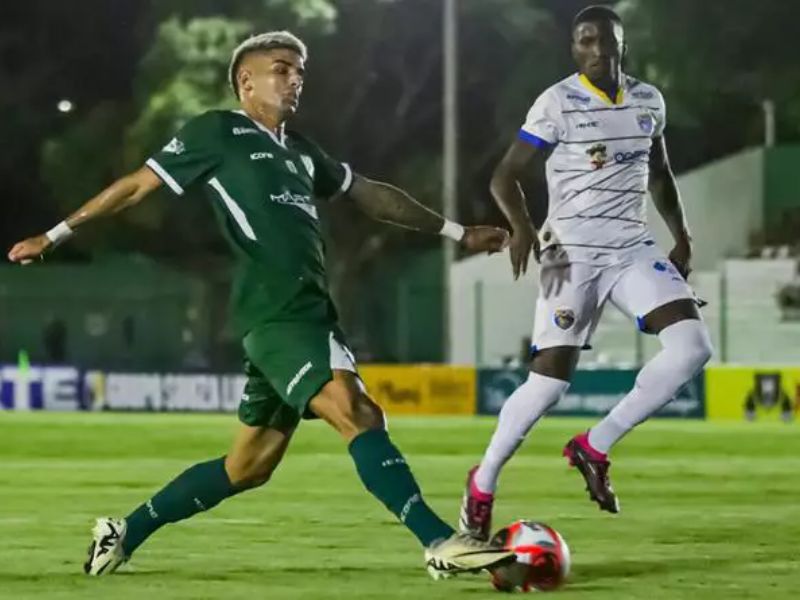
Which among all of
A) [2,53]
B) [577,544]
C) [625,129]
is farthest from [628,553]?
[2,53]

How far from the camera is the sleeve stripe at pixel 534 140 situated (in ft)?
32.7

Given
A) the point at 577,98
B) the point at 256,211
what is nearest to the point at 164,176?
the point at 256,211

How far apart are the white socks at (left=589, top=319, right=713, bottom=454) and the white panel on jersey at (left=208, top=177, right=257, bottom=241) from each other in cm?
240

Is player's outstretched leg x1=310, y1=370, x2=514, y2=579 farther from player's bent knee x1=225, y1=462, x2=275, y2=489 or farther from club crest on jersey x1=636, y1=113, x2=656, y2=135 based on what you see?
club crest on jersey x1=636, y1=113, x2=656, y2=135

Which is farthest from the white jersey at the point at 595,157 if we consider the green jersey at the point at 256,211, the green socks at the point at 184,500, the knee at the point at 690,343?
the green socks at the point at 184,500

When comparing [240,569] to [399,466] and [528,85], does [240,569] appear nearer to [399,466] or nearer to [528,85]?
[399,466]

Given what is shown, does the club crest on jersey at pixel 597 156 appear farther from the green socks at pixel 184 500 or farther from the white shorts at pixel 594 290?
the green socks at pixel 184 500

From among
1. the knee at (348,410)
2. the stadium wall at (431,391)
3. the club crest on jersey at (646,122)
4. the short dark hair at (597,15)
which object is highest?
the short dark hair at (597,15)

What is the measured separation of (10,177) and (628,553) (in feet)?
122

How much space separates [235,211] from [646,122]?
2.57m

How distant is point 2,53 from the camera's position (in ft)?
145

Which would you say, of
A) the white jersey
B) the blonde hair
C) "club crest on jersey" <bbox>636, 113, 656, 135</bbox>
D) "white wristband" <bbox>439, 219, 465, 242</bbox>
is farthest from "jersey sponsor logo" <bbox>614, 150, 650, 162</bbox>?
the blonde hair

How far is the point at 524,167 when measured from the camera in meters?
9.86

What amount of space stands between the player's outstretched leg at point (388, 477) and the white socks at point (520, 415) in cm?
167
